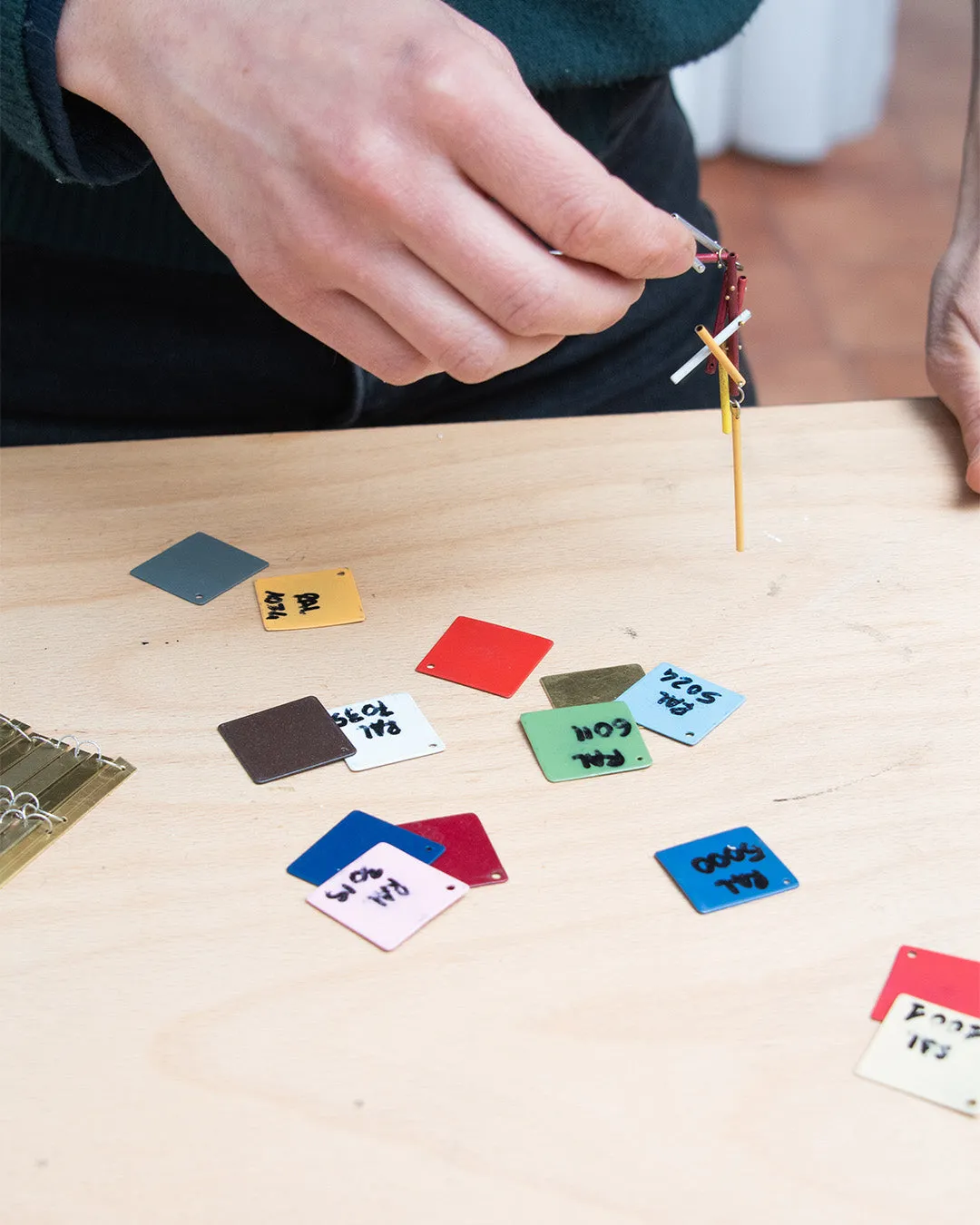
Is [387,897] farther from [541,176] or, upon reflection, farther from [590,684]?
[541,176]

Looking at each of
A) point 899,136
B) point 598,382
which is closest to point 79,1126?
point 598,382

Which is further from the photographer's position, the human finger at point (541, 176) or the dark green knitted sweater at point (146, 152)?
the dark green knitted sweater at point (146, 152)

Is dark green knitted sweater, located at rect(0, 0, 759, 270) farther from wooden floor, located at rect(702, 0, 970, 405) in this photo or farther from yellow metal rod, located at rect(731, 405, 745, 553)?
wooden floor, located at rect(702, 0, 970, 405)

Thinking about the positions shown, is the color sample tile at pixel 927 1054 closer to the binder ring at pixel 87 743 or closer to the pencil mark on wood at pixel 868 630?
the pencil mark on wood at pixel 868 630

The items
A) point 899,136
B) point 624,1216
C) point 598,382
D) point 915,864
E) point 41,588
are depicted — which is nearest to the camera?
point 624,1216

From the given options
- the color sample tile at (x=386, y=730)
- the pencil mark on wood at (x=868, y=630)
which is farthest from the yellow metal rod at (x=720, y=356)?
the color sample tile at (x=386, y=730)

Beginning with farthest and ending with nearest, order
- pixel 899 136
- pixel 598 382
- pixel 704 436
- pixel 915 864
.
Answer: pixel 899 136, pixel 598 382, pixel 704 436, pixel 915 864

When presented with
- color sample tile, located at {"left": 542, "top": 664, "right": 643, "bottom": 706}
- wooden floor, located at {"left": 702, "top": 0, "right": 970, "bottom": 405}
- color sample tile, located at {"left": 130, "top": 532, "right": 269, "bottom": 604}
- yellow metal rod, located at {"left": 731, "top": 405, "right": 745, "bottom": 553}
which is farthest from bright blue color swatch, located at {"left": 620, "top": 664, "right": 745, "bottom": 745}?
wooden floor, located at {"left": 702, "top": 0, "right": 970, "bottom": 405}

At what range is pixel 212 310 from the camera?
0.87 metres

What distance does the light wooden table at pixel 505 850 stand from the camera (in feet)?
1.31

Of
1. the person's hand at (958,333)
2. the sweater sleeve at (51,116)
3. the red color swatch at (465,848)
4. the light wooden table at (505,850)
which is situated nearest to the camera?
the light wooden table at (505,850)

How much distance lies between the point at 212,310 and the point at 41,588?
0.27m

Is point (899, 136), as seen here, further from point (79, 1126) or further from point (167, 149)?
point (79, 1126)

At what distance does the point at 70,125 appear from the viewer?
2.10ft
